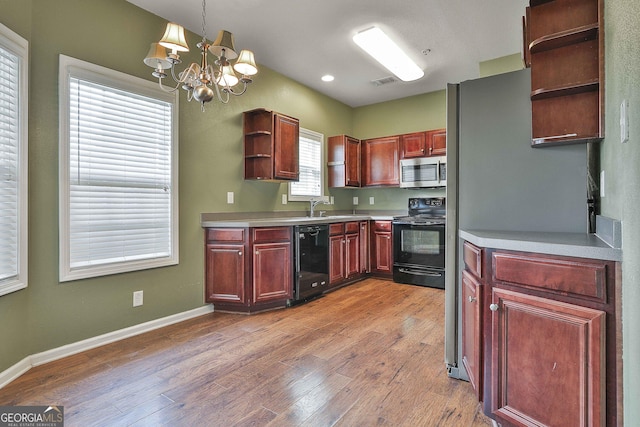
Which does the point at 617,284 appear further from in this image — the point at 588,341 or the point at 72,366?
the point at 72,366

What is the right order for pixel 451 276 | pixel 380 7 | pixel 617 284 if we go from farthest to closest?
pixel 380 7, pixel 451 276, pixel 617 284

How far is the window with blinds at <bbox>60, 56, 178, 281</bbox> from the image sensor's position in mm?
2389

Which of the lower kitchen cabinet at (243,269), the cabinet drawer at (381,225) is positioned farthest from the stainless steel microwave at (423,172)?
the lower kitchen cabinet at (243,269)

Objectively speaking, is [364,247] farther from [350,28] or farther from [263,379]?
[263,379]

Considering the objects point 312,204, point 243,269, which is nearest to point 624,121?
point 243,269

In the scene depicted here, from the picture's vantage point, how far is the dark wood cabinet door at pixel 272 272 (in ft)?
10.7

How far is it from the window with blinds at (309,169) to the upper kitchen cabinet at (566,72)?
10.3 ft

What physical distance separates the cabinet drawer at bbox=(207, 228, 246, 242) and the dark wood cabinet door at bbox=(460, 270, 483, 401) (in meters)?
2.10

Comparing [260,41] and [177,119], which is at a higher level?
[260,41]

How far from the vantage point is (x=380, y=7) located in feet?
9.11

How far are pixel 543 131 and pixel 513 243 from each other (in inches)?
28.5

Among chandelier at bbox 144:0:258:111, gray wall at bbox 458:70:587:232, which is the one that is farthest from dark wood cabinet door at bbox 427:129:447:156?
chandelier at bbox 144:0:258:111

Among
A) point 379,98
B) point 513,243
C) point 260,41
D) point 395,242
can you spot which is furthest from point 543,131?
point 379,98

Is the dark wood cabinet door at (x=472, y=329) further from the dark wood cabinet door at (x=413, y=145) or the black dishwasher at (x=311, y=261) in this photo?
the dark wood cabinet door at (x=413, y=145)
